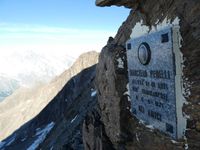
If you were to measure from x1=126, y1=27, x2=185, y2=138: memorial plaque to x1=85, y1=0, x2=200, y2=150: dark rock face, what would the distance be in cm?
26

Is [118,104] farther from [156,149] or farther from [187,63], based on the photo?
[187,63]

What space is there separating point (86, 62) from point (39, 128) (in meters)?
30.0

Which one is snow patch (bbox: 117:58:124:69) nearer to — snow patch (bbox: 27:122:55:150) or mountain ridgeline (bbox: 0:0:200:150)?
mountain ridgeline (bbox: 0:0:200:150)

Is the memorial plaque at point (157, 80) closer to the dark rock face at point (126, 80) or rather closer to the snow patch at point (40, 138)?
the dark rock face at point (126, 80)

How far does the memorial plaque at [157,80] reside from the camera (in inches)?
344

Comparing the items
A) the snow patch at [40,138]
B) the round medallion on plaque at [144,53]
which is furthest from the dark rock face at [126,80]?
the snow patch at [40,138]

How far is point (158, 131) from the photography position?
10.2 metres

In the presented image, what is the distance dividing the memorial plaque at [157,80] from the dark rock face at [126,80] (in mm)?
259

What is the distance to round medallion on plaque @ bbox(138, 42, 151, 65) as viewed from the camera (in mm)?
10067

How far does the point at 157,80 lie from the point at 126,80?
9.94ft

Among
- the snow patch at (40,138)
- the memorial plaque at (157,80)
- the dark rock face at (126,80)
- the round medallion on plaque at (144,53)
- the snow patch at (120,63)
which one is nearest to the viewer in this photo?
the dark rock face at (126,80)

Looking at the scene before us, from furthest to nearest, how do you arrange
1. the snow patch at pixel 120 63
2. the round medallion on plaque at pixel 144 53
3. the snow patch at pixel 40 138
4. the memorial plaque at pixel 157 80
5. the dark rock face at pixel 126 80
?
the snow patch at pixel 40 138 < the snow patch at pixel 120 63 < the round medallion on plaque at pixel 144 53 < the memorial plaque at pixel 157 80 < the dark rock face at pixel 126 80

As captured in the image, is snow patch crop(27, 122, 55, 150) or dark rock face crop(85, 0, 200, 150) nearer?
dark rock face crop(85, 0, 200, 150)

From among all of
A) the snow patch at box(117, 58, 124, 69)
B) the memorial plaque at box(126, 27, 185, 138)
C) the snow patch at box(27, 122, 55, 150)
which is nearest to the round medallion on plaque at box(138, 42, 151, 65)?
the memorial plaque at box(126, 27, 185, 138)
